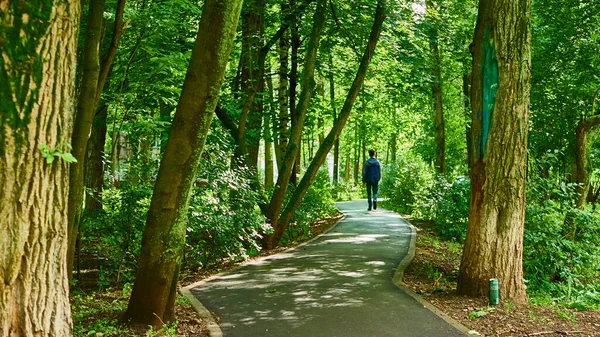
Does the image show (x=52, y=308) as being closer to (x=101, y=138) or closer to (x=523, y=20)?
(x=523, y=20)

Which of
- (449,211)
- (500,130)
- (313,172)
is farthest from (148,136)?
(449,211)

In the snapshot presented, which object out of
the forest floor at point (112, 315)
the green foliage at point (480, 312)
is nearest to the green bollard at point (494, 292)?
the green foliage at point (480, 312)

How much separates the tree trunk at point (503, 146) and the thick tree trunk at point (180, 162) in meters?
4.01

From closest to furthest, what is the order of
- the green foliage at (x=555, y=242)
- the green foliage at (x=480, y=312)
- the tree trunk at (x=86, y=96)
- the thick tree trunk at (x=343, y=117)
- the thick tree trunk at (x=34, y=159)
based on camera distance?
the thick tree trunk at (x=34, y=159), the tree trunk at (x=86, y=96), the green foliage at (x=480, y=312), the green foliage at (x=555, y=242), the thick tree trunk at (x=343, y=117)

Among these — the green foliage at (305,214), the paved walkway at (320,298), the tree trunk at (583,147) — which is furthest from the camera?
the green foliage at (305,214)

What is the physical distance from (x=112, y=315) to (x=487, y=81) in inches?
239

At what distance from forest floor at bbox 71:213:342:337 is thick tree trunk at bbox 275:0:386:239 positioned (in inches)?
165

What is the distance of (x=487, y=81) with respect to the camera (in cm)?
796

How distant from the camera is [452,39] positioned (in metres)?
14.4

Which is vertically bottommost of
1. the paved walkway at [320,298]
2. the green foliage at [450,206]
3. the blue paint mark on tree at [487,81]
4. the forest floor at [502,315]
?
the forest floor at [502,315]

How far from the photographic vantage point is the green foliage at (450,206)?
13.8 meters

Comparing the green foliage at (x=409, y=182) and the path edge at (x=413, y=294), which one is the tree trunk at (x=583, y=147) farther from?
the green foliage at (x=409, y=182)

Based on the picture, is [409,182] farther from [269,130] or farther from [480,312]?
[480,312]

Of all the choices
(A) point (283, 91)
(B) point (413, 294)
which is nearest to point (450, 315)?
(B) point (413, 294)
